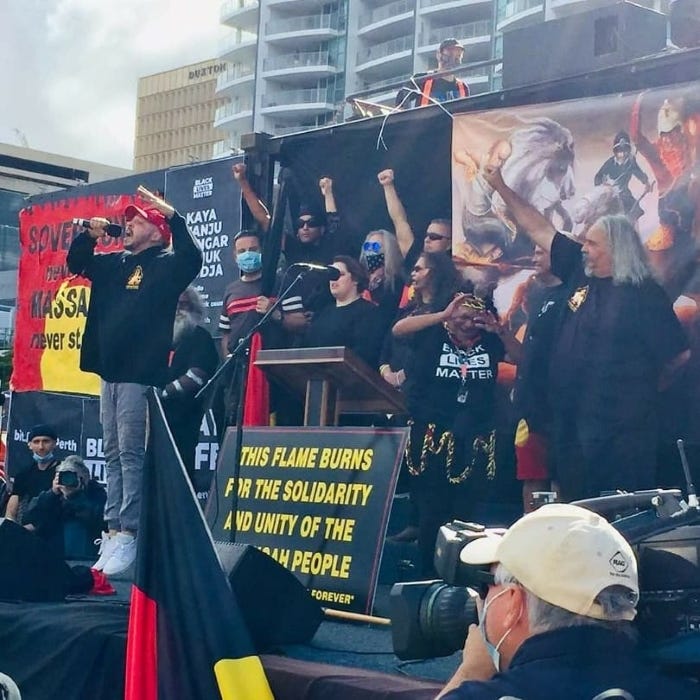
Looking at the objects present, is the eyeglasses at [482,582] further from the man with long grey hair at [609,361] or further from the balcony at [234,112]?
the balcony at [234,112]

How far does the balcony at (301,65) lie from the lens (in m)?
65.3

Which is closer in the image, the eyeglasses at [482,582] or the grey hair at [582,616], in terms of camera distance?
the grey hair at [582,616]

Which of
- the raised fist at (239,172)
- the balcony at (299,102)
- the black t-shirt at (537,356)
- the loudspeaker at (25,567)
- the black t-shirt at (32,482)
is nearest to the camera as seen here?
the loudspeaker at (25,567)

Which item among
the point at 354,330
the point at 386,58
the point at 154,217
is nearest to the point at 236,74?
the point at 386,58

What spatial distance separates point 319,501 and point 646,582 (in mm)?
2313

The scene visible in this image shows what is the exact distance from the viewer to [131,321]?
658 cm

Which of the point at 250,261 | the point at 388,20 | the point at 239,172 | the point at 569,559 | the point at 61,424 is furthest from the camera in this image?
the point at 388,20

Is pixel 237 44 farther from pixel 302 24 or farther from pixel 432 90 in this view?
pixel 432 90

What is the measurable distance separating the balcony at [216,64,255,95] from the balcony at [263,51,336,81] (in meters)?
1.56

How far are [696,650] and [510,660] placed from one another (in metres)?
0.48

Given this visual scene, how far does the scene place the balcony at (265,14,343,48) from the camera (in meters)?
65.5

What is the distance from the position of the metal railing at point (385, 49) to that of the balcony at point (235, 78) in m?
7.09

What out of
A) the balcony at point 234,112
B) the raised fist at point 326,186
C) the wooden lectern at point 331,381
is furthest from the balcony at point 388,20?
the wooden lectern at point 331,381

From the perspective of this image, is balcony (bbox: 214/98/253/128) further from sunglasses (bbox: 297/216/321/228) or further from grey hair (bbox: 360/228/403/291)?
grey hair (bbox: 360/228/403/291)
